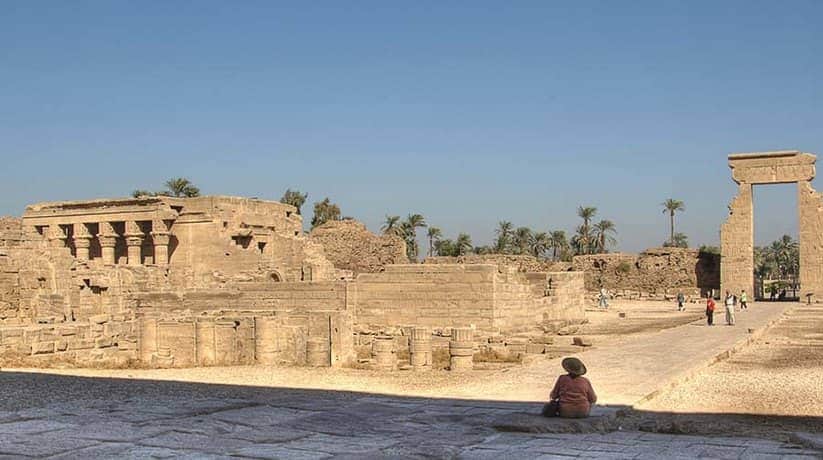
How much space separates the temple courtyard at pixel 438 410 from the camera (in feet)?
23.7

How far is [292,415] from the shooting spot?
916 cm

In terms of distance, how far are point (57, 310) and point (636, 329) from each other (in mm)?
14660

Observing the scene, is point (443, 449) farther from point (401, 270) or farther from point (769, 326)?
point (769, 326)

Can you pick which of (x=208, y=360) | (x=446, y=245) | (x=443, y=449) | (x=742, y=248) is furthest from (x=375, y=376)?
(x=446, y=245)

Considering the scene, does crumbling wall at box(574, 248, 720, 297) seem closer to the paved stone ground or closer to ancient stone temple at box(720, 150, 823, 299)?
ancient stone temple at box(720, 150, 823, 299)

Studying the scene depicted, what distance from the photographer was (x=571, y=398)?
8570mm

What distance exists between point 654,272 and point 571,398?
119 ft

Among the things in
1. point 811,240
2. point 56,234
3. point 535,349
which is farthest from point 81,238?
point 811,240

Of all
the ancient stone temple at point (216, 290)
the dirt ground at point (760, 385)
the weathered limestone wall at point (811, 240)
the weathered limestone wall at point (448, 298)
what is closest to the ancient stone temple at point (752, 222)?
the weathered limestone wall at point (811, 240)

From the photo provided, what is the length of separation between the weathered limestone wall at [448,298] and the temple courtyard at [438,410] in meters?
3.56

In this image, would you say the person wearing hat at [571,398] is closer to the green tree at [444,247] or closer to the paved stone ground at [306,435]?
the paved stone ground at [306,435]

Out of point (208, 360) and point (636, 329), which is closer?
point (208, 360)

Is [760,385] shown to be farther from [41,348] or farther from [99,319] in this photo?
[99,319]

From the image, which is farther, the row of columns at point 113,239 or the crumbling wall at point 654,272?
the crumbling wall at point 654,272
